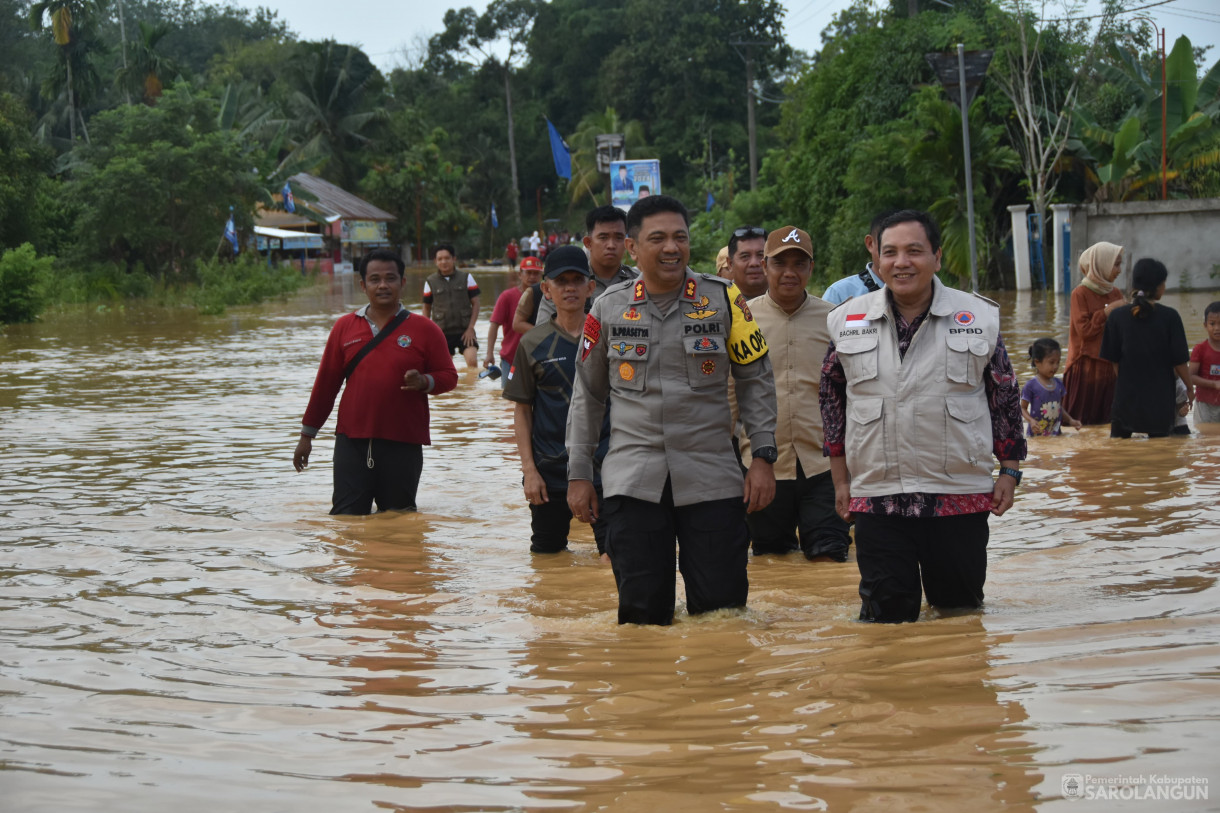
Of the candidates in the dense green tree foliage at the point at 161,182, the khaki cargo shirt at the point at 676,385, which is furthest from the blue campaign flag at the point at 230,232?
the khaki cargo shirt at the point at 676,385

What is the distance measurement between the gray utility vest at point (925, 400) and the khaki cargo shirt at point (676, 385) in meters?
0.42

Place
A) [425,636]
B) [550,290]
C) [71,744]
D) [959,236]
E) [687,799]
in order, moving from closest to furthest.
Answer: [687,799] → [71,744] → [425,636] → [550,290] → [959,236]

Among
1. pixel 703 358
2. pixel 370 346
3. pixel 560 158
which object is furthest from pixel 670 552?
pixel 560 158

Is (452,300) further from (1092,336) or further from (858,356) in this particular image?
(858,356)

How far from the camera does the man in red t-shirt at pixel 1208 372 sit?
31.3ft

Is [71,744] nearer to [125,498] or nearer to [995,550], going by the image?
[995,550]

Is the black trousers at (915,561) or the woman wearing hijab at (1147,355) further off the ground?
the woman wearing hijab at (1147,355)

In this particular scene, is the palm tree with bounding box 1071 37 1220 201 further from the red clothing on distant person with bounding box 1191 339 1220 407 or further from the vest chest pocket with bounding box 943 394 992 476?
the vest chest pocket with bounding box 943 394 992 476

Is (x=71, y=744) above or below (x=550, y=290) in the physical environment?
below

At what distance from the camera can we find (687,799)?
3.45m

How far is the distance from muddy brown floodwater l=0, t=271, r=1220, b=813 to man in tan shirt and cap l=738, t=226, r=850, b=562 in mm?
248

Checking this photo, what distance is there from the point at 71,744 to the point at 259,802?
0.93 metres

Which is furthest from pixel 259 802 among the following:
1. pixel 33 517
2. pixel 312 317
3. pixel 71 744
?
pixel 312 317

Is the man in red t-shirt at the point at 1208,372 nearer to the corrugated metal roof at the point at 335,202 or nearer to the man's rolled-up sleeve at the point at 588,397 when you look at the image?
the man's rolled-up sleeve at the point at 588,397
